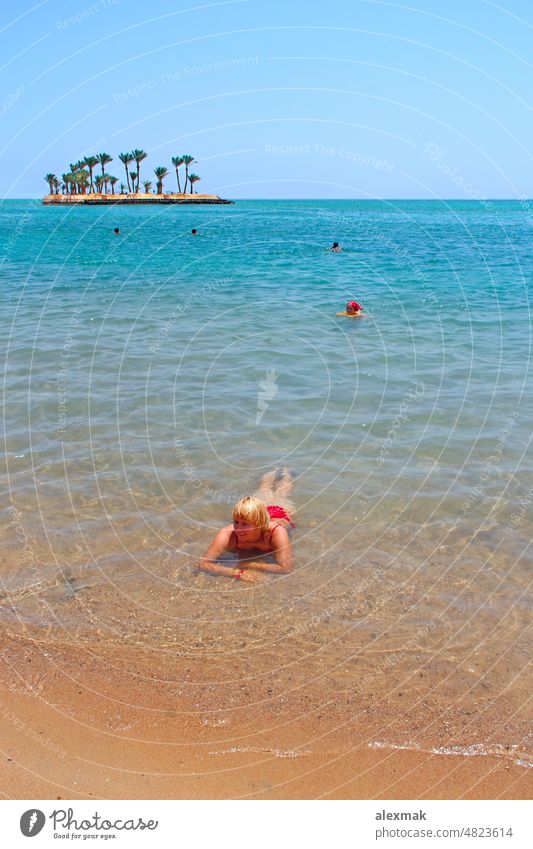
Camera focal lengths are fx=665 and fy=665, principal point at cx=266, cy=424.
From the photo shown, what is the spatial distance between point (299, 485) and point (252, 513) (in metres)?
2.03

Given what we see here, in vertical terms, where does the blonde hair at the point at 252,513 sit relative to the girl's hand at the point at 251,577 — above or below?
above

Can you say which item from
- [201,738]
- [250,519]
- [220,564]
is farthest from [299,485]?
[201,738]

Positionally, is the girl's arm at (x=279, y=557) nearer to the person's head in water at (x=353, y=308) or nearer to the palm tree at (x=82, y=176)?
the person's head in water at (x=353, y=308)

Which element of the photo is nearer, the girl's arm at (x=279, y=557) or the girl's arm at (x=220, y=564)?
the girl's arm at (x=220, y=564)

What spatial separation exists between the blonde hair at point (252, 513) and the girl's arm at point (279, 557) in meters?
0.21

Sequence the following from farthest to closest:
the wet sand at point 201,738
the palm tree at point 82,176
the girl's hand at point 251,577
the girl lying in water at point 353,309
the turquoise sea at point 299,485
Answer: the palm tree at point 82,176
the girl lying in water at point 353,309
the girl's hand at point 251,577
the turquoise sea at point 299,485
the wet sand at point 201,738

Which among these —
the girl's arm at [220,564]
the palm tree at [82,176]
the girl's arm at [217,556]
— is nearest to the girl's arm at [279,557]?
the girl's arm at [220,564]

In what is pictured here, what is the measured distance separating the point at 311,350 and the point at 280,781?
12.2 meters

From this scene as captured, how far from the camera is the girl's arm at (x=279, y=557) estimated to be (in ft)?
22.9

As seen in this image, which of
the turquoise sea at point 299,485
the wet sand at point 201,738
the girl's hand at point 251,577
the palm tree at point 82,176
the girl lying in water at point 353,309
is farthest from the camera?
the palm tree at point 82,176

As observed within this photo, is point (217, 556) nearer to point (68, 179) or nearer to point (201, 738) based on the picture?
point (201, 738)

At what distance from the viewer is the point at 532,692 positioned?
5215mm

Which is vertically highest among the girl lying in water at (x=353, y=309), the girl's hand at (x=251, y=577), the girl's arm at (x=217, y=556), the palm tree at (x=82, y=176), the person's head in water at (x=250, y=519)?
the palm tree at (x=82, y=176)
